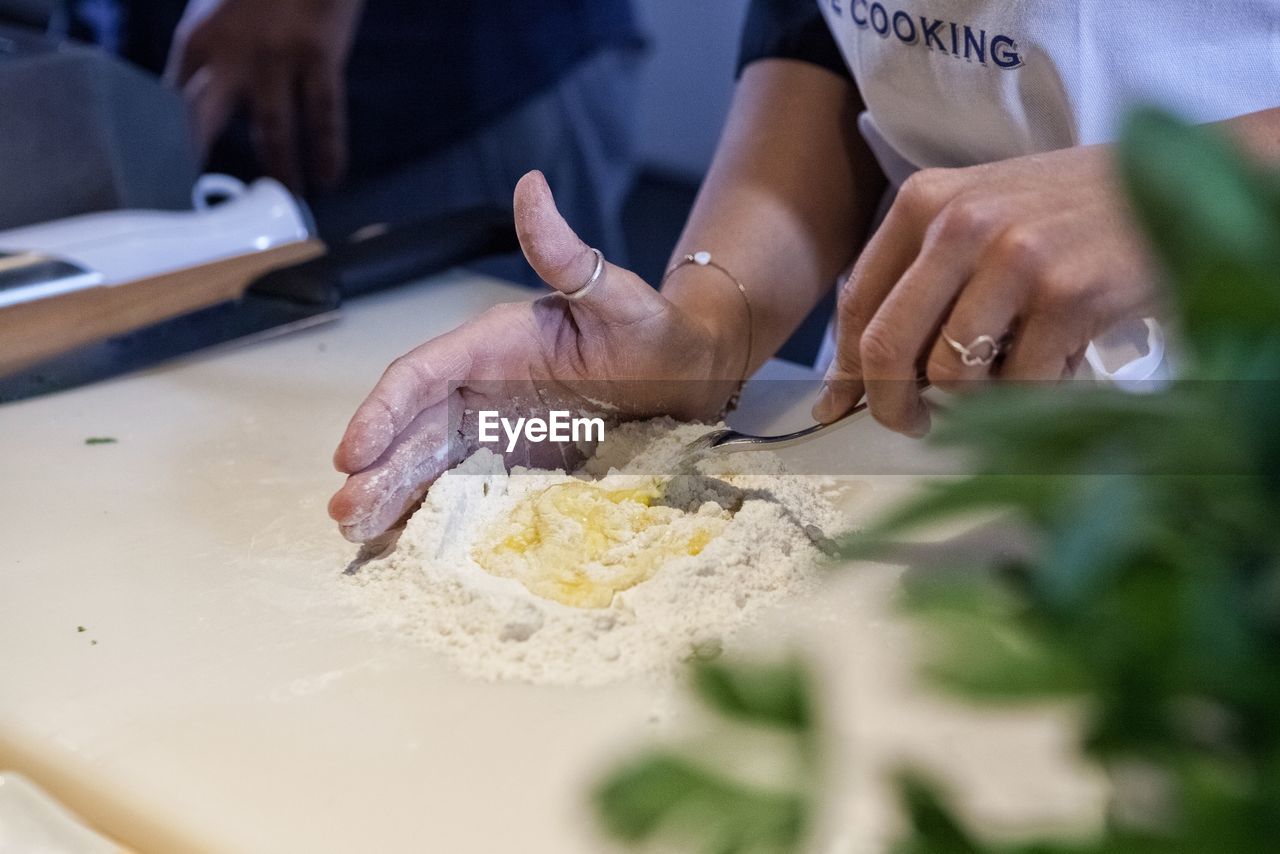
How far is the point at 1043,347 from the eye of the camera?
63cm

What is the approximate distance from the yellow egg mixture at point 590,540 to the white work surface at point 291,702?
73 millimetres

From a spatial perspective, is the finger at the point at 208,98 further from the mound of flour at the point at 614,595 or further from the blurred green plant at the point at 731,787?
the blurred green plant at the point at 731,787

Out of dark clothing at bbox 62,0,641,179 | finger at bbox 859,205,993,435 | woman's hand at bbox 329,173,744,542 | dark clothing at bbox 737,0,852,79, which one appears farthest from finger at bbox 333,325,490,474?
dark clothing at bbox 62,0,641,179

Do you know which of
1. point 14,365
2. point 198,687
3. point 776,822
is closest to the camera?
point 776,822

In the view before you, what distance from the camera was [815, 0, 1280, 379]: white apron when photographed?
73cm

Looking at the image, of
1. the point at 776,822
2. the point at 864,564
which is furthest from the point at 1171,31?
the point at 776,822

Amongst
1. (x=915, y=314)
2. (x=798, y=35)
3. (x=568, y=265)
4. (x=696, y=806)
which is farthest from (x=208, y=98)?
(x=696, y=806)

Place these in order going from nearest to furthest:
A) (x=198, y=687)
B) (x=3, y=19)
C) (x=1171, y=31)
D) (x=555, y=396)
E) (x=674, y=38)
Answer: (x=198, y=687) < (x=1171, y=31) < (x=555, y=396) < (x=3, y=19) < (x=674, y=38)

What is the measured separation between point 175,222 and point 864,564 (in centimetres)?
85

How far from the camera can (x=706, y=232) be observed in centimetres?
100

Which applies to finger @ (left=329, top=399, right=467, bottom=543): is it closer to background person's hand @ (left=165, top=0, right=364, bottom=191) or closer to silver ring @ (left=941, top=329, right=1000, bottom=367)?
silver ring @ (left=941, top=329, right=1000, bottom=367)

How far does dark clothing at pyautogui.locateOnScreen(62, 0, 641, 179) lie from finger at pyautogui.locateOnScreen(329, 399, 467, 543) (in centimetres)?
90

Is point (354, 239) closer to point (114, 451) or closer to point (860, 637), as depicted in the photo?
point (114, 451)

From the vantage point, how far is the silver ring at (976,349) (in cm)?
63
